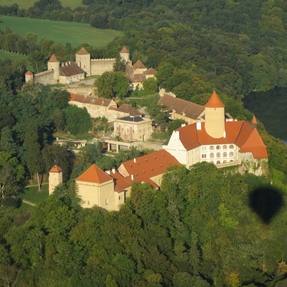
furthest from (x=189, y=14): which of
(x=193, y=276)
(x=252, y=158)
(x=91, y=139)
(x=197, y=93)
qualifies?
(x=193, y=276)

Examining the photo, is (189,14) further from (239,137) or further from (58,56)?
(239,137)

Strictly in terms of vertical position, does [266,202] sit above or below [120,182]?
below

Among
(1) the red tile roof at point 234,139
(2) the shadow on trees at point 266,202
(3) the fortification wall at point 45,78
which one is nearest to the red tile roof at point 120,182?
(1) the red tile roof at point 234,139

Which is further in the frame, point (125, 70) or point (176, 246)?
point (125, 70)

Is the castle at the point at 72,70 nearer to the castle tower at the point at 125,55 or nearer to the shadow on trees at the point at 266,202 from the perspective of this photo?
the castle tower at the point at 125,55

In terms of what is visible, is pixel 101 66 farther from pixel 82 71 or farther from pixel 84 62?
pixel 82 71

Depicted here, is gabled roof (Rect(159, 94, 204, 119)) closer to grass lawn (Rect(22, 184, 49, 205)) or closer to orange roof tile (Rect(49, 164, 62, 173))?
grass lawn (Rect(22, 184, 49, 205))

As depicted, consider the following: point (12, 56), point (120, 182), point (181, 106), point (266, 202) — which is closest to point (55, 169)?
point (120, 182)

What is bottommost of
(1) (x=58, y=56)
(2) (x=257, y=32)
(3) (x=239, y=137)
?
A: (2) (x=257, y=32)
